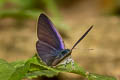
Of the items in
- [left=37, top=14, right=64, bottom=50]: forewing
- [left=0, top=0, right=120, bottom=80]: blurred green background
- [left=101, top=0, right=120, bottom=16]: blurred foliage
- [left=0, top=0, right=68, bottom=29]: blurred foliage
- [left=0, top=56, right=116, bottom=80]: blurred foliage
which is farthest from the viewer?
[left=101, top=0, right=120, bottom=16]: blurred foliage

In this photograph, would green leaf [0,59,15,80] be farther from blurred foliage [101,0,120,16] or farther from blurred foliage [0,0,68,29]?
blurred foliage [101,0,120,16]

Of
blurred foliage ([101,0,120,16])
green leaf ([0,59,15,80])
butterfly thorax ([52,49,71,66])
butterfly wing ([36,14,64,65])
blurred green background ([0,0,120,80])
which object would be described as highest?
blurred foliage ([101,0,120,16])

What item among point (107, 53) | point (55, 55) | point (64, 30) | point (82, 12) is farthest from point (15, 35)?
point (82, 12)

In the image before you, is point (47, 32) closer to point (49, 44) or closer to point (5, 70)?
point (49, 44)

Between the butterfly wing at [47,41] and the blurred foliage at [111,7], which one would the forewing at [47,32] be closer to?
the butterfly wing at [47,41]

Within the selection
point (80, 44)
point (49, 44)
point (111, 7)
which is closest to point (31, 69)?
point (49, 44)

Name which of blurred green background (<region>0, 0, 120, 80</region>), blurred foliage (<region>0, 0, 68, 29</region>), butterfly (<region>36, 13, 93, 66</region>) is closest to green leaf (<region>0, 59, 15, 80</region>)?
butterfly (<region>36, 13, 93, 66</region>)

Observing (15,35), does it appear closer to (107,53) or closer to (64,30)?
(64,30)

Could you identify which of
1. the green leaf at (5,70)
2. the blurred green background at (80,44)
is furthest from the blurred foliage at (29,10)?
the green leaf at (5,70)
